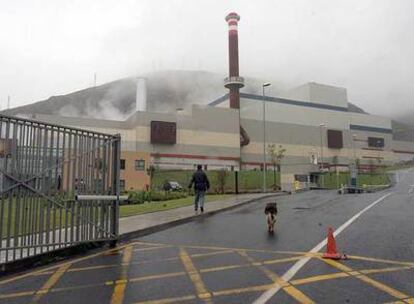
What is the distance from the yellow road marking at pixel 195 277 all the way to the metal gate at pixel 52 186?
2158 mm

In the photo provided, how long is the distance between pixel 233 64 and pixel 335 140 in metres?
31.1

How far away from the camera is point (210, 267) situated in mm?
7211

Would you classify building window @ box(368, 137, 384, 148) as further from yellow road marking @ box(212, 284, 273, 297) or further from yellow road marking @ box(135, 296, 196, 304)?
yellow road marking @ box(135, 296, 196, 304)

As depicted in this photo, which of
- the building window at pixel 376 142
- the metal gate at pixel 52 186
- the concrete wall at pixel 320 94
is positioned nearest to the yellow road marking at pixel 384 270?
the metal gate at pixel 52 186

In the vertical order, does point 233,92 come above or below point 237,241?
above

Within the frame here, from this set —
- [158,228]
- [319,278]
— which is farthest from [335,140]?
[319,278]

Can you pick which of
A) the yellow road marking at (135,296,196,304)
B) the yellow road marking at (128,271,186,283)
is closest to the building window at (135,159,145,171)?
the yellow road marking at (128,271,186,283)

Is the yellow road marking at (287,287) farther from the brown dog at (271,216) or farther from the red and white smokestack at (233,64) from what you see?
the red and white smokestack at (233,64)

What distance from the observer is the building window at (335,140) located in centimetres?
9988

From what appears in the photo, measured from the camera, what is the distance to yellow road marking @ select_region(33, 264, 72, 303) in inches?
229

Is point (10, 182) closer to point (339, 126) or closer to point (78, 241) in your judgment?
point (78, 241)

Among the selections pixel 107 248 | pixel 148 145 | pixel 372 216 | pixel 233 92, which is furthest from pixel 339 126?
pixel 107 248

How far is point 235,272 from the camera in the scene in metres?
6.80

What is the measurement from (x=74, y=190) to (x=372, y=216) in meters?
9.32
